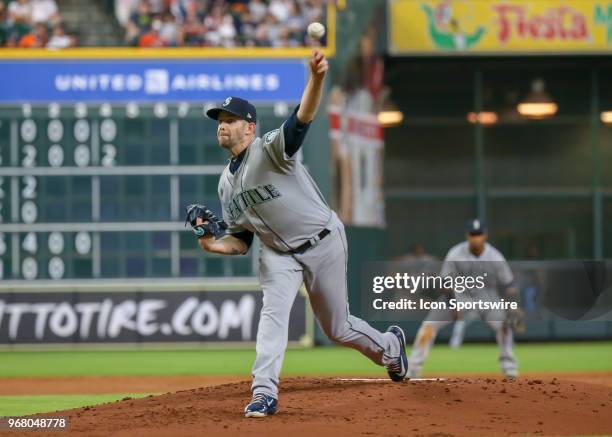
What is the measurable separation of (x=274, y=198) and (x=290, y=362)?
837 cm

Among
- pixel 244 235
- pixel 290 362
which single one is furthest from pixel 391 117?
pixel 244 235

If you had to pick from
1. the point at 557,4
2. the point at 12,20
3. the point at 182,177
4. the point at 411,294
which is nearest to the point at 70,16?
the point at 12,20

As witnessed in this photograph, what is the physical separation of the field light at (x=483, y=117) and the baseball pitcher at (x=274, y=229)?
596 inches

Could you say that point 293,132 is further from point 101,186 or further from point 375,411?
point 101,186

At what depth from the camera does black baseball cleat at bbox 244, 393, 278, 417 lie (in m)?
7.26

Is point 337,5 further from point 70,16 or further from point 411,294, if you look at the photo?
point 411,294

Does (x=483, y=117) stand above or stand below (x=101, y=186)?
above

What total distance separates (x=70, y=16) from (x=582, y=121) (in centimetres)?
991

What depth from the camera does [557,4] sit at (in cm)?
2044

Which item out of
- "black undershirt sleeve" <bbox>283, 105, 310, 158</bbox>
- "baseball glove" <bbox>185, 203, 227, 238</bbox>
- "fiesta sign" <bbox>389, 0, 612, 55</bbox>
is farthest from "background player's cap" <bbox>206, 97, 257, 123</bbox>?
"fiesta sign" <bbox>389, 0, 612, 55</bbox>

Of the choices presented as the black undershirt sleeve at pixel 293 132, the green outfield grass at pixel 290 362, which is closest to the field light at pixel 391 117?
the green outfield grass at pixel 290 362

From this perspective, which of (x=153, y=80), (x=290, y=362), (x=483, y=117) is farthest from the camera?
(x=483, y=117)

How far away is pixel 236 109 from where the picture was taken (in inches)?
297

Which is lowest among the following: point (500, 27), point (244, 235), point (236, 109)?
point (244, 235)
